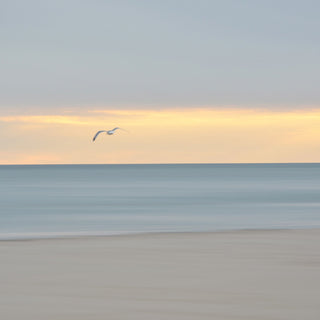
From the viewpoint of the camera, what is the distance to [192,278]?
12.0m

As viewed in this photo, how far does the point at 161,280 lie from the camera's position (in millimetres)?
11766

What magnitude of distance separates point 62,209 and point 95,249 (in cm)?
2790

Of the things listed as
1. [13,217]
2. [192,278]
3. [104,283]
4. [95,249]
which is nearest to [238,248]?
[95,249]

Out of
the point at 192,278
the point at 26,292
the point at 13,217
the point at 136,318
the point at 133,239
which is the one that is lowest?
the point at 136,318

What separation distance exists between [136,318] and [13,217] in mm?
28504

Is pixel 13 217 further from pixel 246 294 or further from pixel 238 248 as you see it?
pixel 246 294

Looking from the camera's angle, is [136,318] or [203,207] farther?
[203,207]

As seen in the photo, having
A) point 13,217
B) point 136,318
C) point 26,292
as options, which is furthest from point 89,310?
point 13,217

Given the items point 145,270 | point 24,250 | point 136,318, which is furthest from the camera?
point 24,250

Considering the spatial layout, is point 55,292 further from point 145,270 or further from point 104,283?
point 145,270

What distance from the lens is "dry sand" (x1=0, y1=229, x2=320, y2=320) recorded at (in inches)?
371

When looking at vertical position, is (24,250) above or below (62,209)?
below

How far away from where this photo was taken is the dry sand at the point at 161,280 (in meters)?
9.43

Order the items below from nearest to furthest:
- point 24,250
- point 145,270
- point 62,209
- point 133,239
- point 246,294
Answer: point 246,294
point 145,270
point 24,250
point 133,239
point 62,209
